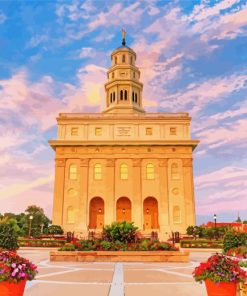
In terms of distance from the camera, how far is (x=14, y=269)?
6.31 meters

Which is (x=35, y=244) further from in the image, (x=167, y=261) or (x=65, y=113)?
(x=65, y=113)

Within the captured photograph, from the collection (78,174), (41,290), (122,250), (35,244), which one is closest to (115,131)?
(78,174)

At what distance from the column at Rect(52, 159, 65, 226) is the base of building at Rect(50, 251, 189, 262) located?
2831 cm

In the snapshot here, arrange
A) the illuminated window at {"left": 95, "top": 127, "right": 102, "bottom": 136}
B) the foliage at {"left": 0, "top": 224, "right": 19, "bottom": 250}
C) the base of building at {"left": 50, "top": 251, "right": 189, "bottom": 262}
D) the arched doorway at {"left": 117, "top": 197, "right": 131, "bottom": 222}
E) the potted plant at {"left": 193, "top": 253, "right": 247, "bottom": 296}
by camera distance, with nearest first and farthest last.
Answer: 1. the potted plant at {"left": 193, "top": 253, "right": 247, "bottom": 296}
2. the base of building at {"left": 50, "top": 251, "right": 189, "bottom": 262}
3. the foliage at {"left": 0, "top": 224, "right": 19, "bottom": 250}
4. the arched doorway at {"left": 117, "top": 197, "right": 131, "bottom": 222}
5. the illuminated window at {"left": 95, "top": 127, "right": 102, "bottom": 136}

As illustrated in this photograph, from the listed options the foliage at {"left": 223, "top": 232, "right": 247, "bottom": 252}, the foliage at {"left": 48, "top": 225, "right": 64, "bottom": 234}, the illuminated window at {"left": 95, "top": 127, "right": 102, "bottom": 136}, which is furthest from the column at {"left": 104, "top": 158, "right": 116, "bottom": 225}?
the foliage at {"left": 223, "top": 232, "right": 247, "bottom": 252}

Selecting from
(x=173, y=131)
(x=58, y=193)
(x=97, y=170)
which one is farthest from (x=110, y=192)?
(x=173, y=131)

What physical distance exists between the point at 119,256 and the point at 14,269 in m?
11.6

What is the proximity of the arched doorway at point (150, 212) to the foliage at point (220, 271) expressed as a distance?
4033cm

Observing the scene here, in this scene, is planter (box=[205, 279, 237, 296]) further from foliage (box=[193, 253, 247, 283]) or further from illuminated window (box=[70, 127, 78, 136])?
illuminated window (box=[70, 127, 78, 136])

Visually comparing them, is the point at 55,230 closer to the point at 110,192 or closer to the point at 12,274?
the point at 110,192

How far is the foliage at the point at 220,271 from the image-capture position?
638 centimetres

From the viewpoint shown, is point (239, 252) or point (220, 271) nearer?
point (220, 271)

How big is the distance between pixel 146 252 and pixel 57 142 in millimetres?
32104

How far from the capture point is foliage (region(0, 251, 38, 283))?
6234 millimetres
